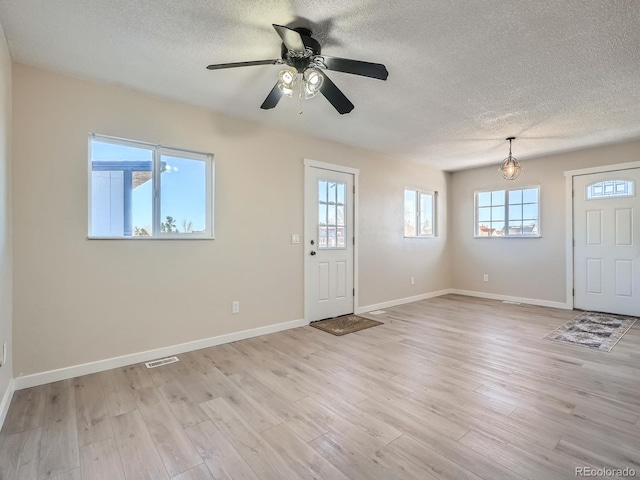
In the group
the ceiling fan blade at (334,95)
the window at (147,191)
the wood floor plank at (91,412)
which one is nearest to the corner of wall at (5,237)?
the wood floor plank at (91,412)

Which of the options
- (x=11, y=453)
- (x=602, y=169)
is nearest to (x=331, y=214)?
(x=11, y=453)

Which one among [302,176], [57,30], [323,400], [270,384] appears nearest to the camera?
[57,30]

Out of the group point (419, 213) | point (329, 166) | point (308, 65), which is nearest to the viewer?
point (308, 65)

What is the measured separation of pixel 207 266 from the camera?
329cm

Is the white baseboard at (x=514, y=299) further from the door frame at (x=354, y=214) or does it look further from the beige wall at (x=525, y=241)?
the door frame at (x=354, y=214)

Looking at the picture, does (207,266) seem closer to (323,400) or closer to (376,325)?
(323,400)

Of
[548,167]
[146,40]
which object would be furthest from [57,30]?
[548,167]

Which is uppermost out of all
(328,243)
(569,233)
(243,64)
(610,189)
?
(243,64)

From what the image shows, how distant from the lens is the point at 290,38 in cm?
184

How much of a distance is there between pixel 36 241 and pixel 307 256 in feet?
8.80

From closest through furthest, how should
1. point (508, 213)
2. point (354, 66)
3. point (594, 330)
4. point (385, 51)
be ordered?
point (354, 66), point (385, 51), point (594, 330), point (508, 213)

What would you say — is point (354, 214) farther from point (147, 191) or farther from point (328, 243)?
point (147, 191)

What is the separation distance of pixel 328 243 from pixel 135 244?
240 cm

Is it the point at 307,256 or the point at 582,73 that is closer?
the point at 582,73
